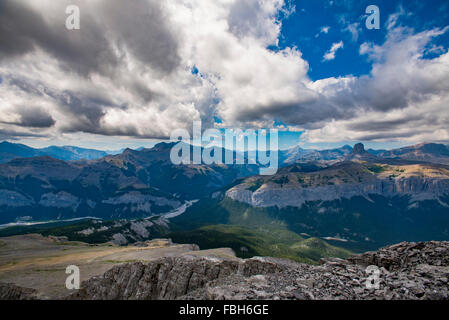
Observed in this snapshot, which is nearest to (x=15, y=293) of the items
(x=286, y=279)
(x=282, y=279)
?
(x=282, y=279)

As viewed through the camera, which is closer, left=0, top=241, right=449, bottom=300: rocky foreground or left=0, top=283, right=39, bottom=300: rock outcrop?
left=0, top=241, right=449, bottom=300: rocky foreground

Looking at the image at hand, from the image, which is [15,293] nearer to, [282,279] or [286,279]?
[282,279]

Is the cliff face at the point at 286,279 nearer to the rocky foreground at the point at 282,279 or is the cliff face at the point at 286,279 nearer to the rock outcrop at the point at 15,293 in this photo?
the rocky foreground at the point at 282,279

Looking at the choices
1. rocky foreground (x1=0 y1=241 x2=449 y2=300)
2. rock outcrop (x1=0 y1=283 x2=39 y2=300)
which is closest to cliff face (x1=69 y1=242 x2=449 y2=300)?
rocky foreground (x1=0 y1=241 x2=449 y2=300)

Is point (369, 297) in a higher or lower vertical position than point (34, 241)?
higher

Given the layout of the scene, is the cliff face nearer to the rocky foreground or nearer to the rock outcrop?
the rocky foreground

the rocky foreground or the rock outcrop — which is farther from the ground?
the rocky foreground

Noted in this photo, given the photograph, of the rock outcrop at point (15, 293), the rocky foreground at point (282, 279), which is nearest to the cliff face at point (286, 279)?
the rocky foreground at point (282, 279)
